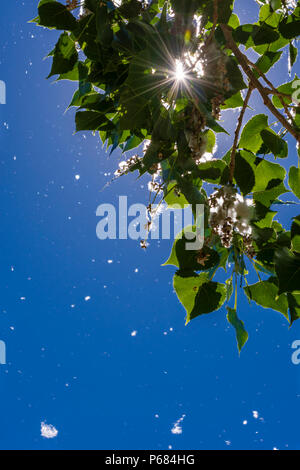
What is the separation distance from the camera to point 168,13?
1.47 feet

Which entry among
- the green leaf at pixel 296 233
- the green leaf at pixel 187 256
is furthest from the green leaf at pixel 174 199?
the green leaf at pixel 296 233

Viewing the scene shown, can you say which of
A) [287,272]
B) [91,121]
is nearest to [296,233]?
[287,272]

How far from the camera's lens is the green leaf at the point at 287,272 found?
14.9 inches

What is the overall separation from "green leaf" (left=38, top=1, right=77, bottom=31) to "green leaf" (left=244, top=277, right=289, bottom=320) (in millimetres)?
376

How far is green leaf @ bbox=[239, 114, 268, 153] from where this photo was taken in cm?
49

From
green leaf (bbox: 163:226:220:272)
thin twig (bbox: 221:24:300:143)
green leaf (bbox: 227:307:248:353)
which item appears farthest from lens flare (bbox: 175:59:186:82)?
green leaf (bbox: 227:307:248:353)

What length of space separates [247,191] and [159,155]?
0.12 metres

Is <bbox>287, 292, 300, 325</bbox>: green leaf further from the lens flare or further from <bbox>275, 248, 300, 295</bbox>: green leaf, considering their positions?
the lens flare

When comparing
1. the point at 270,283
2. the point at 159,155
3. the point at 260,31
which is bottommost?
the point at 270,283

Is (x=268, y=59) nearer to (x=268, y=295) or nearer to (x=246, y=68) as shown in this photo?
(x=246, y=68)

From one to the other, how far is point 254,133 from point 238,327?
9.5 inches

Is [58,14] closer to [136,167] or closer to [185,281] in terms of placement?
[136,167]

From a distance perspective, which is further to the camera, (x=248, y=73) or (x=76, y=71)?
(x=76, y=71)

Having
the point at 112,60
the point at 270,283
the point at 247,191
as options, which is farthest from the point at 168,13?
the point at 270,283
